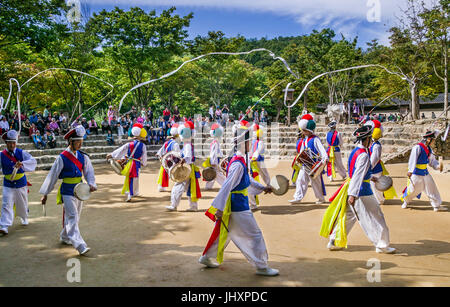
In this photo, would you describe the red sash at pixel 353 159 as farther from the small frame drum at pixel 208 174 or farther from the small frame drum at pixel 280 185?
the small frame drum at pixel 208 174

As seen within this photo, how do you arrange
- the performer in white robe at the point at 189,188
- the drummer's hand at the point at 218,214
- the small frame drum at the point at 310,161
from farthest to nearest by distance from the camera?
the performer in white robe at the point at 189,188 < the small frame drum at the point at 310,161 < the drummer's hand at the point at 218,214

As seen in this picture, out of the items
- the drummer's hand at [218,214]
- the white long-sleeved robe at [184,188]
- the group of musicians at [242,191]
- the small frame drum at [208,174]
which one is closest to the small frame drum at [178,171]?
the group of musicians at [242,191]

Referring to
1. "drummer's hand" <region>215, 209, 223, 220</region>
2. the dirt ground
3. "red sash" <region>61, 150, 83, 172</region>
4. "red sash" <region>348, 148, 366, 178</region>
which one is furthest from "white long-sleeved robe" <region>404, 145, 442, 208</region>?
"red sash" <region>61, 150, 83, 172</region>

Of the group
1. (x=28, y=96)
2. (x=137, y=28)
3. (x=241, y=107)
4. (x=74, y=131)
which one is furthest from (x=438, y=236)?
(x=241, y=107)

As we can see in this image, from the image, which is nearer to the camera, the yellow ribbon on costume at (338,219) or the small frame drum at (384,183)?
the yellow ribbon on costume at (338,219)

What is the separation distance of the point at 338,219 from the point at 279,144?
15824mm

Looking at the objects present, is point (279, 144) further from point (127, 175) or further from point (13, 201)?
point (13, 201)

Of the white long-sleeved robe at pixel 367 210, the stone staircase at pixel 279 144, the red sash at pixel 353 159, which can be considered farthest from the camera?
the stone staircase at pixel 279 144

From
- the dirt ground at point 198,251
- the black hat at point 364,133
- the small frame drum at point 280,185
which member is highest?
the black hat at point 364,133

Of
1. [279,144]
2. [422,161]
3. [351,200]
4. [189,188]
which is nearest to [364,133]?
[351,200]

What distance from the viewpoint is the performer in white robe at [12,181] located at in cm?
660

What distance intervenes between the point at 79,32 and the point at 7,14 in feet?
18.4

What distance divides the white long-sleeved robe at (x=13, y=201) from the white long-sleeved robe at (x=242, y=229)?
13.9 ft

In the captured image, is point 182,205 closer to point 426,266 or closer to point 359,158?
point 359,158
